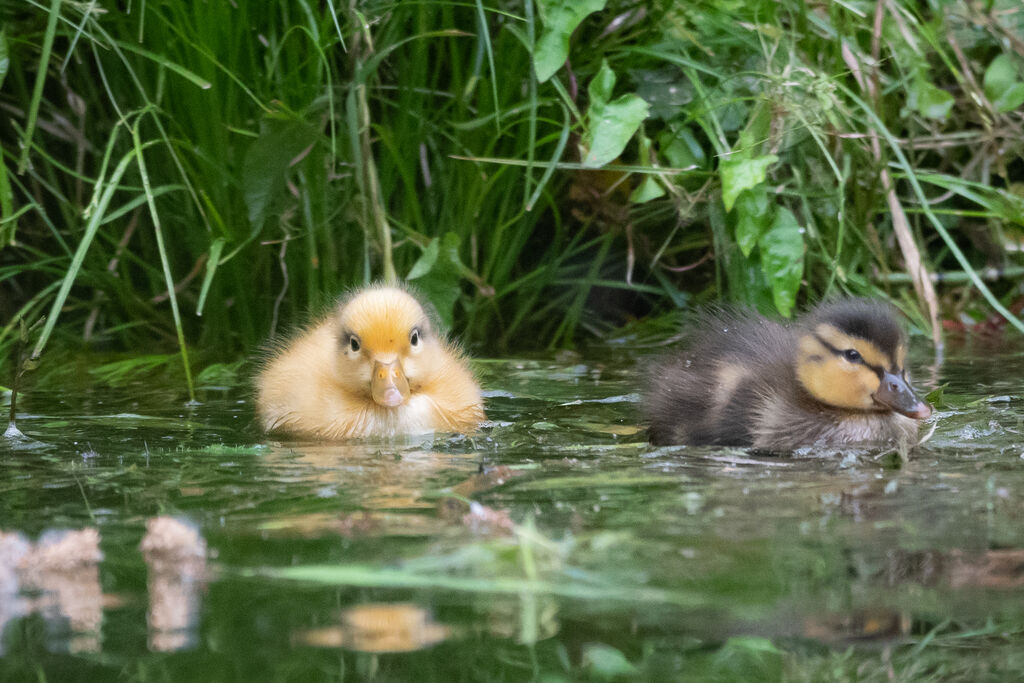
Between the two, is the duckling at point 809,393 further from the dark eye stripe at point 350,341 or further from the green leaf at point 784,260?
the dark eye stripe at point 350,341

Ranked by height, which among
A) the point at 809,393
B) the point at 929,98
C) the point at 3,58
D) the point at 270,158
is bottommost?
the point at 809,393

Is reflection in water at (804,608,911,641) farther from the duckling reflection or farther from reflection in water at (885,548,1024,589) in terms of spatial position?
the duckling reflection

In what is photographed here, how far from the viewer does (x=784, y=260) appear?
14.0ft

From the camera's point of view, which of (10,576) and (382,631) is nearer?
(382,631)

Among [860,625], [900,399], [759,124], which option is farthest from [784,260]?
[860,625]

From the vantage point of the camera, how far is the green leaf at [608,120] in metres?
4.11

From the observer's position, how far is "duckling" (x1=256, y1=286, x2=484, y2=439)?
12.0 feet

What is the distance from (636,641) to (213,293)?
3.50 m

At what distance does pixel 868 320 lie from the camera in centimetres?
343

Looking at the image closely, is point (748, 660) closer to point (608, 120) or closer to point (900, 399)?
point (900, 399)

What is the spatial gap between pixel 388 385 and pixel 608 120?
1211 millimetres

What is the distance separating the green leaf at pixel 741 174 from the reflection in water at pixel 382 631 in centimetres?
251

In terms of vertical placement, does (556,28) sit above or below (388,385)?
above

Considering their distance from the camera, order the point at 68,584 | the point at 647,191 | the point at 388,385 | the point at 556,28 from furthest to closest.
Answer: the point at 647,191 < the point at 556,28 < the point at 388,385 < the point at 68,584
